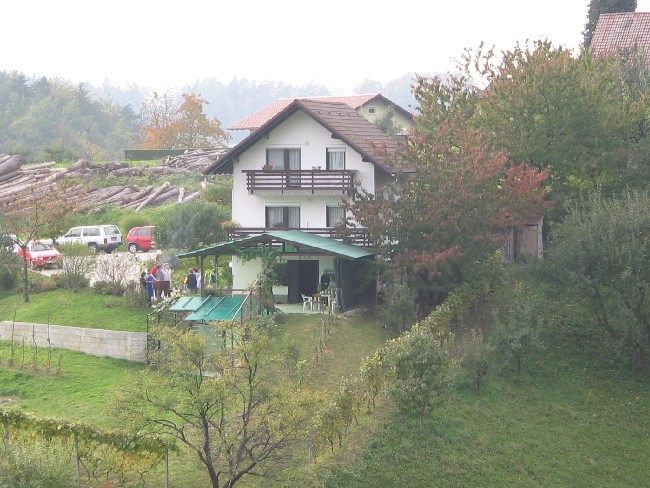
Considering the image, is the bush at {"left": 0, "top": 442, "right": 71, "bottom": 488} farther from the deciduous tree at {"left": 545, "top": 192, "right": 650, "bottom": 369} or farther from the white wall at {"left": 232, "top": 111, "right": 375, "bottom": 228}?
the white wall at {"left": 232, "top": 111, "right": 375, "bottom": 228}

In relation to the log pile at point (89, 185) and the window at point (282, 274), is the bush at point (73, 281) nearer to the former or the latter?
the window at point (282, 274)

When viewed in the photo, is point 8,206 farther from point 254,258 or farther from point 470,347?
point 470,347

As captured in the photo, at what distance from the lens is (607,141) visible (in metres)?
36.2

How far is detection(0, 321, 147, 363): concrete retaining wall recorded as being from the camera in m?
27.7

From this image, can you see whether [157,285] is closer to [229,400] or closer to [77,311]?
[77,311]

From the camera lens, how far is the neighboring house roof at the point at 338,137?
3441cm

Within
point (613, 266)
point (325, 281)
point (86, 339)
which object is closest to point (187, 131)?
point (325, 281)

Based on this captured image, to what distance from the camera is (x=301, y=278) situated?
3353cm

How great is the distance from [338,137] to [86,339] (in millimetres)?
12729

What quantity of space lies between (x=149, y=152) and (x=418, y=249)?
164 ft

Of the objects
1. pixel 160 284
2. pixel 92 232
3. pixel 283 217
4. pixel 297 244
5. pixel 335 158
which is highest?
pixel 335 158

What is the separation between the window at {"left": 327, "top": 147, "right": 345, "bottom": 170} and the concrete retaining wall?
12.0m

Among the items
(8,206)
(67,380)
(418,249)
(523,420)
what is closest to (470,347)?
(523,420)

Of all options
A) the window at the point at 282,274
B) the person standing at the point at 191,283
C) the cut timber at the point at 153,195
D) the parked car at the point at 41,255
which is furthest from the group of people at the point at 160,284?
the cut timber at the point at 153,195
